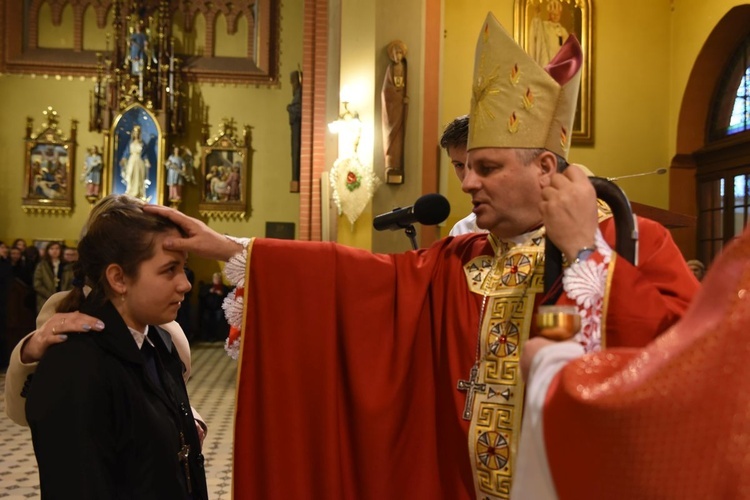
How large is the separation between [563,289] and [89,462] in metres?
1.08

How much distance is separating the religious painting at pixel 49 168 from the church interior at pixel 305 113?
28 millimetres

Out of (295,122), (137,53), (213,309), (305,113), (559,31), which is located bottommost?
(213,309)

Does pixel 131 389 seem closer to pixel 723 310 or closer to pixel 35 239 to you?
pixel 723 310

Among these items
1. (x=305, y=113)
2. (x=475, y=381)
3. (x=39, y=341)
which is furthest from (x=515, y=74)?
(x=305, y=113)

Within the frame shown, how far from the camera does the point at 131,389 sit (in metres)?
1.75

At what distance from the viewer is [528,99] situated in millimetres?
1989

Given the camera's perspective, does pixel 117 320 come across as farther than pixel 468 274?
No

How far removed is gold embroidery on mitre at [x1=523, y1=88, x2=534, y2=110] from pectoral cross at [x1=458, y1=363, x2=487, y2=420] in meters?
0.70

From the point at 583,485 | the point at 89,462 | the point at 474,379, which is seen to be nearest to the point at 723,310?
the point at 583,485

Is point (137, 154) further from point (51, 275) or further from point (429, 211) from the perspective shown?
point (429, 211)

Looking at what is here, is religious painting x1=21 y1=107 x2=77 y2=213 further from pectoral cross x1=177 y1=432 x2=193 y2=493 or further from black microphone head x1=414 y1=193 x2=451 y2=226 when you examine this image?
pectoral cross x1=177 y1=432 x2=193 y2=493

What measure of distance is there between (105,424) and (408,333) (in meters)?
0.84

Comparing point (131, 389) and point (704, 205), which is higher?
point (704, 205)

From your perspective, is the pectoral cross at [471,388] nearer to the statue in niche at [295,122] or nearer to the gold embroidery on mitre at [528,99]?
the gold embroidery on mitre at [528,99]
